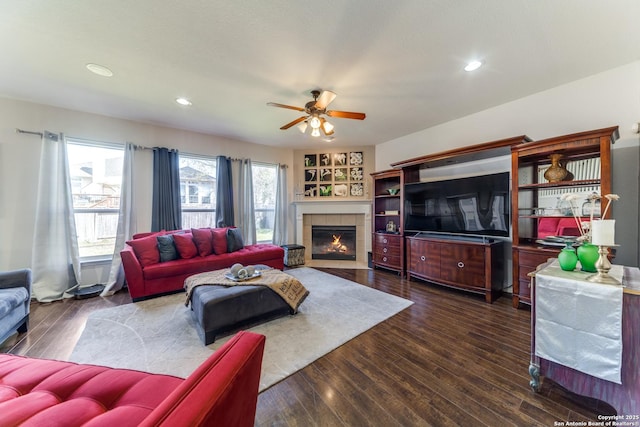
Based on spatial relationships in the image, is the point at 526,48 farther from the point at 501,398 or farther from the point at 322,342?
the point at 322,342

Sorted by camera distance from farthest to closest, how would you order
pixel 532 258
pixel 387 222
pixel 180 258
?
1. pixel 387 222
2. pixel 180 258
3. pixel 532 258

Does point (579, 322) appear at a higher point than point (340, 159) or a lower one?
lower

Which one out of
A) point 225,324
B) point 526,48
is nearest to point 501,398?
point 225,324

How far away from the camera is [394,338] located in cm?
220

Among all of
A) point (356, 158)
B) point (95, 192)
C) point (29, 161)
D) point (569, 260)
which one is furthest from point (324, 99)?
point (29, 161)

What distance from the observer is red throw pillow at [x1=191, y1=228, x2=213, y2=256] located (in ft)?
12.4

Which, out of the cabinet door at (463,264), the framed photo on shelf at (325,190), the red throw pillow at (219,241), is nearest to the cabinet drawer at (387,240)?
the cabinet door at (463,264)

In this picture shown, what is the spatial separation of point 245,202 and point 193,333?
120 inches

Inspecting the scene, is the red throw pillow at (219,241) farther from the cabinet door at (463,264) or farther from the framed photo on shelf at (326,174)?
the cabinet door at (463,264)

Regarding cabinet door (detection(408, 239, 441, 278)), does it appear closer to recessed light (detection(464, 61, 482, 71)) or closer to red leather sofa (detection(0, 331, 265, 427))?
recessed light (detection(464, 61, 482, 71))

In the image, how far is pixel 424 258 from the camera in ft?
12.1

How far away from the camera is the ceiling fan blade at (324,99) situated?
2.37 metres

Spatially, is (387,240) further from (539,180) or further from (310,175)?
(310,175)

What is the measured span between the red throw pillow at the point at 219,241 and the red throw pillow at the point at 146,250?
32.1 inches
